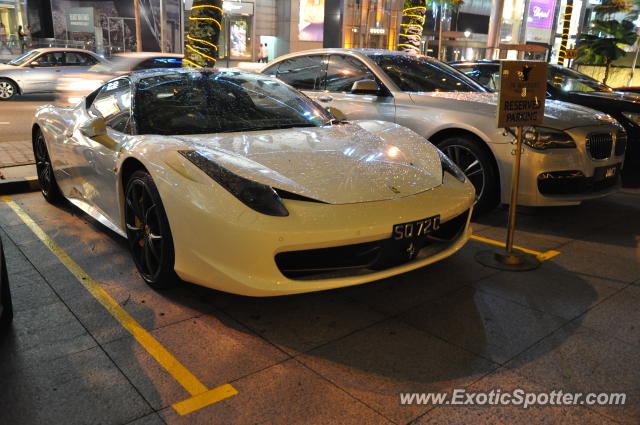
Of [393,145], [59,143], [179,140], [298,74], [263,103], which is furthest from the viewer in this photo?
[298,74]

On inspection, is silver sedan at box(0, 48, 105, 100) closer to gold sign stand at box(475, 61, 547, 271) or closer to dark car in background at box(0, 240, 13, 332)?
dark car in background at box(0, 240, 13, 332)

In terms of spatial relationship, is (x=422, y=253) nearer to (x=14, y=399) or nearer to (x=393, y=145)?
(x=393, y=145)

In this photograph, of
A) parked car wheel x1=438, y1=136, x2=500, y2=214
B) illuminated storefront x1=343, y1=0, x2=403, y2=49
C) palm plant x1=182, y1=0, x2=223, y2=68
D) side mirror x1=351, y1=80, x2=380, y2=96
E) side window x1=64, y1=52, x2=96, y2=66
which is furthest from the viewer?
illuminated storefront x1=343, y1=0, x2=403, y2=49

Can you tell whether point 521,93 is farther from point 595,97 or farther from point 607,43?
point 607,43

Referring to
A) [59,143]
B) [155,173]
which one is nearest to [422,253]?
[155,173]

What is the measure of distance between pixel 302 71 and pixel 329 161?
3.50 meters

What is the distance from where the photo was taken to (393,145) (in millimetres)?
3783

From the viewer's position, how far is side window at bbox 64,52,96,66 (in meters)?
13.4

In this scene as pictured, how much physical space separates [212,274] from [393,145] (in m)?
1.61

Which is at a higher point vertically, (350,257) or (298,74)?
(298,74)

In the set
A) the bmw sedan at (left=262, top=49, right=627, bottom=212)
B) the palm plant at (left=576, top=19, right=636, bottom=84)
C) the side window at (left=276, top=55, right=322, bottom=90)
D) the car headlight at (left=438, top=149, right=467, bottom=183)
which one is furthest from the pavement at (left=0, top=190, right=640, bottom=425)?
the palm plant at (left=576, top=19, right=636, bottom=84)

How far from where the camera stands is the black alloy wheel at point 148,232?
10.3ft

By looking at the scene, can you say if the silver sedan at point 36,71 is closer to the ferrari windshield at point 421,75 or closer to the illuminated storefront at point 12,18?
the illuminated storefront at point 12,18

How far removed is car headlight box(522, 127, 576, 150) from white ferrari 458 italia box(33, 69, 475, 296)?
4.03ft
